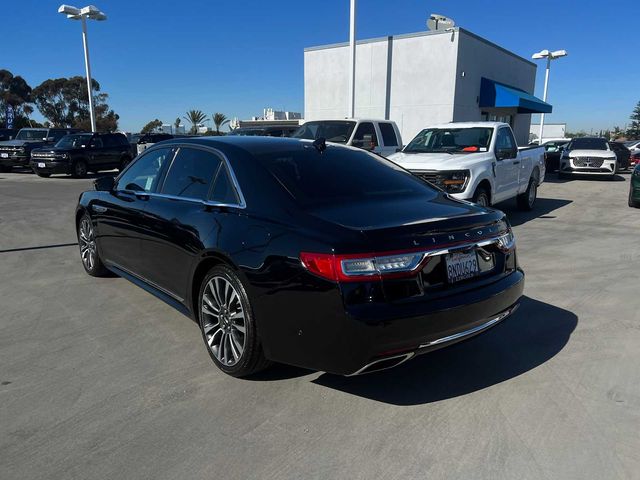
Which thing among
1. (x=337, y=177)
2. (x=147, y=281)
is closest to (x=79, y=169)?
(x=147, y=281)

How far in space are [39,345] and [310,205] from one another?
2538 millimetres

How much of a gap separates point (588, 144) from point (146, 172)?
62.9 ft

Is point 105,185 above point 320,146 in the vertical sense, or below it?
below

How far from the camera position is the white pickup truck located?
27.1ft

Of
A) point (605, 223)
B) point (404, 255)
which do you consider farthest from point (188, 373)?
point (605, 223)

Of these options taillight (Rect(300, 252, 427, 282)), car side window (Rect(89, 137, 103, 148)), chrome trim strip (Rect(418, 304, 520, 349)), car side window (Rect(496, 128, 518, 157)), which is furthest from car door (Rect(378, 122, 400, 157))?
car side window (Rect(89, 137, 103, 148))

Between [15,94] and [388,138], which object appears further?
[15,94]

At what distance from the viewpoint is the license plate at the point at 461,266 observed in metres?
3.01

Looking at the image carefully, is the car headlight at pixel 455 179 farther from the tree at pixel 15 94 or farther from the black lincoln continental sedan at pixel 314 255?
the tree at pixel 15 94

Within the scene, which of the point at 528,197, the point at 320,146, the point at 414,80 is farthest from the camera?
the point at 414,80

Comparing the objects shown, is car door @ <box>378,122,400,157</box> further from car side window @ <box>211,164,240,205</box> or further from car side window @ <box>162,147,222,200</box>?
car side window @ <box>211,164,240,205</box>

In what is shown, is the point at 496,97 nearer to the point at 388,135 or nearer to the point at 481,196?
the point at 388,135

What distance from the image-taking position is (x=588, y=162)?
18250mm

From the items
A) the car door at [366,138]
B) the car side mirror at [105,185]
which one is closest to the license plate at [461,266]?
the car side mirror at [105,185]
